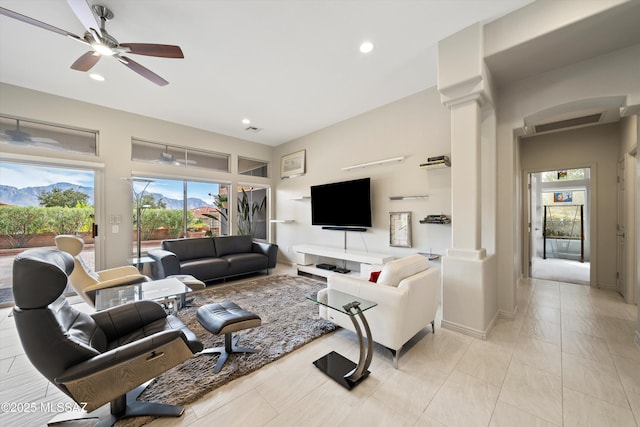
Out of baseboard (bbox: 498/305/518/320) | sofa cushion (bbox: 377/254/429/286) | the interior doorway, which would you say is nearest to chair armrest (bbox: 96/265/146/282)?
sofa cushion (bbox: 377/254/429/286)

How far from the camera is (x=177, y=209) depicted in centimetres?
527

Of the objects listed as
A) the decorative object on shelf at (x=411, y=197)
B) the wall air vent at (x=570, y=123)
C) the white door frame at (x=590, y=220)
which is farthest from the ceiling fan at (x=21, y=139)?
the white door frame at (x=590, y=220)

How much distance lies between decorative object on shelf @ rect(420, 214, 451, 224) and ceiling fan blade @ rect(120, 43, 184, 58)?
362 cm

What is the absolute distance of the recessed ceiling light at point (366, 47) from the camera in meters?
2.74

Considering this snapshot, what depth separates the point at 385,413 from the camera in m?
1.59

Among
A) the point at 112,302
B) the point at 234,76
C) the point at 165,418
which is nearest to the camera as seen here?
the point at 165,418

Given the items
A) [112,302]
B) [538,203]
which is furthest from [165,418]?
[538,203]

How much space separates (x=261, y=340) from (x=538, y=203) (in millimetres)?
8355

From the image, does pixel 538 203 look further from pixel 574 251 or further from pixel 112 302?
pixel 112 302

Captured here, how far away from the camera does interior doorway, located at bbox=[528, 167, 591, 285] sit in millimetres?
6137

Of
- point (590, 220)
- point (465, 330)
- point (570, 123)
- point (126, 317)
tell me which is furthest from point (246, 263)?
point (590, 220)

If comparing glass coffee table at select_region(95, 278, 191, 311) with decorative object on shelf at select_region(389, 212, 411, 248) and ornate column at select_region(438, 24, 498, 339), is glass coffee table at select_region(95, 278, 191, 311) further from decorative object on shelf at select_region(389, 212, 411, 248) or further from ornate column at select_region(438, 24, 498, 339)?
decorative object on shelf at select_region(389, 212, 411, 248)

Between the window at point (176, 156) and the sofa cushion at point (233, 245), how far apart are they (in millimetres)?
1748

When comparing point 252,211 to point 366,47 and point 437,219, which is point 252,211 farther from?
point 366,47
